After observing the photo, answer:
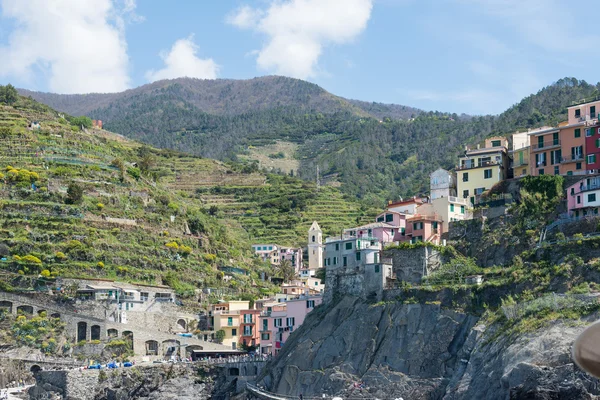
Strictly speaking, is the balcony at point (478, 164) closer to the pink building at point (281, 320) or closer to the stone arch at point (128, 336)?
the pink building at point (281, 320)

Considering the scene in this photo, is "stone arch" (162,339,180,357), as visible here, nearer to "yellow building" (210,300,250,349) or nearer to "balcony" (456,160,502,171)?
"yellow building" (210,300,250,349)

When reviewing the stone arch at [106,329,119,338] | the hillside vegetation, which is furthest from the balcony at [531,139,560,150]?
the stone arch at [106,329,119,338]

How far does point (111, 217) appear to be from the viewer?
302 ft

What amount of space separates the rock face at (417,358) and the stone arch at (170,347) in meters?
17.0

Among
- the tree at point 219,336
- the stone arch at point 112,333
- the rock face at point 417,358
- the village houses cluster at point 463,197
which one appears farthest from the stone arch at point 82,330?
the rock face at point 417,358

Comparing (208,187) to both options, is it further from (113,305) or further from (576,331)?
(576,331)

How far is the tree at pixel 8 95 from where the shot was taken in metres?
119

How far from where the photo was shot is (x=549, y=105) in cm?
12862

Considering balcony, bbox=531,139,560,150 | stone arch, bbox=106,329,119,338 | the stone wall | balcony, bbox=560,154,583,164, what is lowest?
stone arch, bbox=106,329,119,338

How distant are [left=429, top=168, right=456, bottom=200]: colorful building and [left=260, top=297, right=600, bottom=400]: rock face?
14134 mm

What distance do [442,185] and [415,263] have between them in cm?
1174

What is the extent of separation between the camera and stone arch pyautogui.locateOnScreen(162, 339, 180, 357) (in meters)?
79.2

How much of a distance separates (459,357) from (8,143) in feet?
221

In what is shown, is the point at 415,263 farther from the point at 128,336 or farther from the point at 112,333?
the point at 112,333
